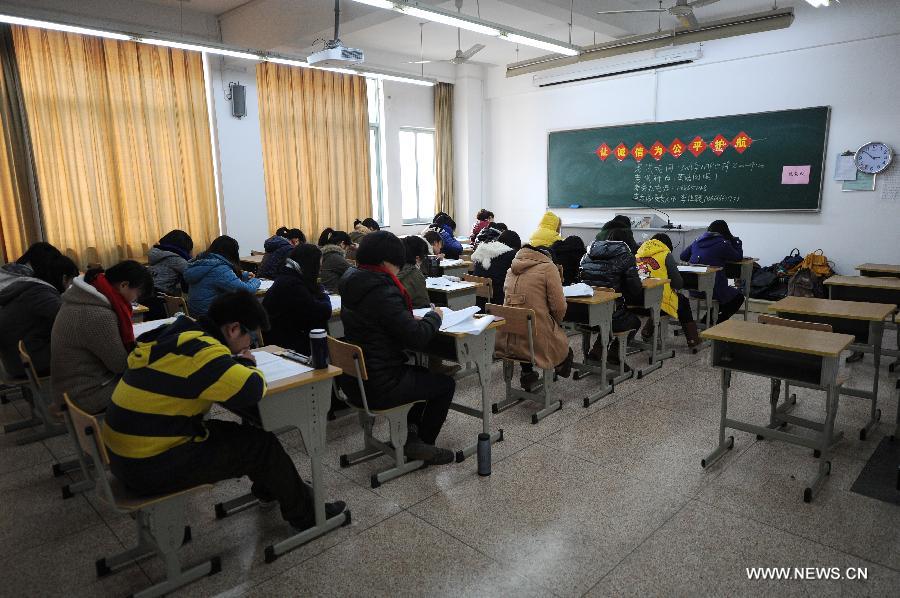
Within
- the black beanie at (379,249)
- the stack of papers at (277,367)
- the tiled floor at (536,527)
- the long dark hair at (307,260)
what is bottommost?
the tiled floor at (536,527)

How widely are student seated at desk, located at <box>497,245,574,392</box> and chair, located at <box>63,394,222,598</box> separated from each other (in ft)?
6.90

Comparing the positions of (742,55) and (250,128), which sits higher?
(742,55)

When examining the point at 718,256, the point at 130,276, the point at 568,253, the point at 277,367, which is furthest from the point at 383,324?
the point at 718,256

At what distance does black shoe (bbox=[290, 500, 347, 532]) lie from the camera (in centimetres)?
244

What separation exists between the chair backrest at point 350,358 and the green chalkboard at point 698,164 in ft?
20.3

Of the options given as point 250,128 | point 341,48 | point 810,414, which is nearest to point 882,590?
point 810,414

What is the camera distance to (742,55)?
270 inches

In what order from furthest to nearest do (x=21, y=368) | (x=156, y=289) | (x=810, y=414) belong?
(x=156, y=289) → (x=810, y=414) → (x=21, y=368)

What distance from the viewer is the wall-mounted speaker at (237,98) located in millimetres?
7047

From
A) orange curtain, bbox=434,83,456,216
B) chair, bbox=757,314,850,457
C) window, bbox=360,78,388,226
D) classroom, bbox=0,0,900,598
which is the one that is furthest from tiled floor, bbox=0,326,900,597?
orange curtain, bbox=434,83,456,216

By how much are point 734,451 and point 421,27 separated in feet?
19.6

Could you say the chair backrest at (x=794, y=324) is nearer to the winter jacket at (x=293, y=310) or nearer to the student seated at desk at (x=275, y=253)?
the winter jacket at (x=293, y=310)

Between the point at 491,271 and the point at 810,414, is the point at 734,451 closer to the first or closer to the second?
the point at 810,414

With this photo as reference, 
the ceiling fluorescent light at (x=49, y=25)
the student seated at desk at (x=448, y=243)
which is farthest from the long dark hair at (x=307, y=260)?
the student seated at desk at (x=448, y=243)
